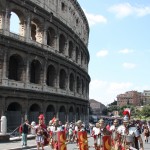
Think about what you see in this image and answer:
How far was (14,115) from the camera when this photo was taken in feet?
96.0

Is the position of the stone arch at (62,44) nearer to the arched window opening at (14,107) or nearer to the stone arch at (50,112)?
the stone arch at (50,112)

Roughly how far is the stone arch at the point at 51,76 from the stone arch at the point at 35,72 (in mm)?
2779

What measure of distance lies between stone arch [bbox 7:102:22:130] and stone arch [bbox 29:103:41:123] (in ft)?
5.45

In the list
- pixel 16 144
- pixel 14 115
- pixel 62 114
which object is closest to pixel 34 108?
pixel 14 115

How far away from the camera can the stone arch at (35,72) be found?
32562 millimetres

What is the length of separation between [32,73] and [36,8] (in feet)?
18.9

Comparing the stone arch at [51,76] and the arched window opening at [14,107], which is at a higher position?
the stone arch at [51,76]

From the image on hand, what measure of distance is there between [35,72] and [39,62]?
1.27 metres

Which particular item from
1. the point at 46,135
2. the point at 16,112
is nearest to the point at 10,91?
the point at 16,112

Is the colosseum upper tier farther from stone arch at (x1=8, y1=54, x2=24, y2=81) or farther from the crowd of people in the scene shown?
the crowd of people

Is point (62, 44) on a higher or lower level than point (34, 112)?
higher

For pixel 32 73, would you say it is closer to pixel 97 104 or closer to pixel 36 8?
pixel 36 8

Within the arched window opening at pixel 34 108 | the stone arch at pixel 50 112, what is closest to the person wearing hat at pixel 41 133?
the arched window opening at pixel 34 108

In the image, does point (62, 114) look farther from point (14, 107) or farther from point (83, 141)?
point (83, 141)
